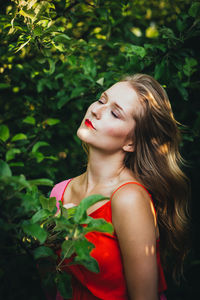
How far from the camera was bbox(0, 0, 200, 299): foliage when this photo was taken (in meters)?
1.73

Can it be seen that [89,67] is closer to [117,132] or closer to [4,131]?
[117,132]

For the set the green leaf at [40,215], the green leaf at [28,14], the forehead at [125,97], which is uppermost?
the green leaf at [28,14]

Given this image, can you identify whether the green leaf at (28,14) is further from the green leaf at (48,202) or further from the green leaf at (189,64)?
the green leaf at (189,64)

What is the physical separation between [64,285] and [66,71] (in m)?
1.91

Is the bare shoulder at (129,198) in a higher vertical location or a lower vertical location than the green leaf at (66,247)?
lower

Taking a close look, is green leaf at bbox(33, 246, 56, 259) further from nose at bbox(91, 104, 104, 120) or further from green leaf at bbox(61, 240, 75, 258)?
nose at bbox(91, 104, 104, 120)

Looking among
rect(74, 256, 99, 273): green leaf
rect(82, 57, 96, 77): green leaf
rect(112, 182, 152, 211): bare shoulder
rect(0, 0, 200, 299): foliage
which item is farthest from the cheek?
rect(74, 256, 99, 273): green leaf

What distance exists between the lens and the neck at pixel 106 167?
1804 millimetres

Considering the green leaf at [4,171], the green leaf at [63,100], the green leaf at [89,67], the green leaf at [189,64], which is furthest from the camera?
the green leaf at [63,100]

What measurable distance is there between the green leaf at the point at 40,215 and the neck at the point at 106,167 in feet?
2.43

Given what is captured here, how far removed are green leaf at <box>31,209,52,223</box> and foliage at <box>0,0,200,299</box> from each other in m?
0.55

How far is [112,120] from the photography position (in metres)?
1.68

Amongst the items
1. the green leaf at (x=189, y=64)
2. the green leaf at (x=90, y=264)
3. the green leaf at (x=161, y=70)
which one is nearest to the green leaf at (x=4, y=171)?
the green leaf at (x=90, y=264)

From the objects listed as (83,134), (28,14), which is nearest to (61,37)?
(28,14)
